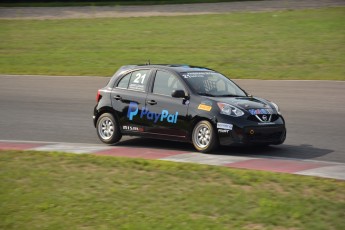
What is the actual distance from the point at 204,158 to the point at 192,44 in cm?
1785

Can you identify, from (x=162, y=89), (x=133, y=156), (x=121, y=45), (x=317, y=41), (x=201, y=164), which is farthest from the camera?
(x=121, y=45)

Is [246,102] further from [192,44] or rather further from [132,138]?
[192,44]

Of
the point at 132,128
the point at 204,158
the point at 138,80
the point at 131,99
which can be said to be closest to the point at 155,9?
the point at 138,80

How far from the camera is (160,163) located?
1188cm

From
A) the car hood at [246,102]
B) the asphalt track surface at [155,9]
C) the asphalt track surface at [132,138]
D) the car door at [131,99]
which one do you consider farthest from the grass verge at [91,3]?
the car hood at [246,102]

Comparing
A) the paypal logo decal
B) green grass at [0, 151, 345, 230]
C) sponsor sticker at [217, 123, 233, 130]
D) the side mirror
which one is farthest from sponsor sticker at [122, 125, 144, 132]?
green grass at [0, 151, 345, 230]

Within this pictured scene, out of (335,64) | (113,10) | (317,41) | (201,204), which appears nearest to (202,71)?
(201,204)

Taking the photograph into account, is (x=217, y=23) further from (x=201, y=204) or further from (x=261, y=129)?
(x=201, y=204)

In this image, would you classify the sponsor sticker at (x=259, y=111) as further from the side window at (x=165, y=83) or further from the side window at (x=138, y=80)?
the side window at (x=138, y=80)

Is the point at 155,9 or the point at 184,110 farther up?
the point at 155,9

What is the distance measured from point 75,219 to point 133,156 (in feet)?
12.4

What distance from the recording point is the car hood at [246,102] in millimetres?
13305

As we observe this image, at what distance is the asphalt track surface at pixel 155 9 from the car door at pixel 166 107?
23385 mm

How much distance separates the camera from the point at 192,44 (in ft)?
98.9
